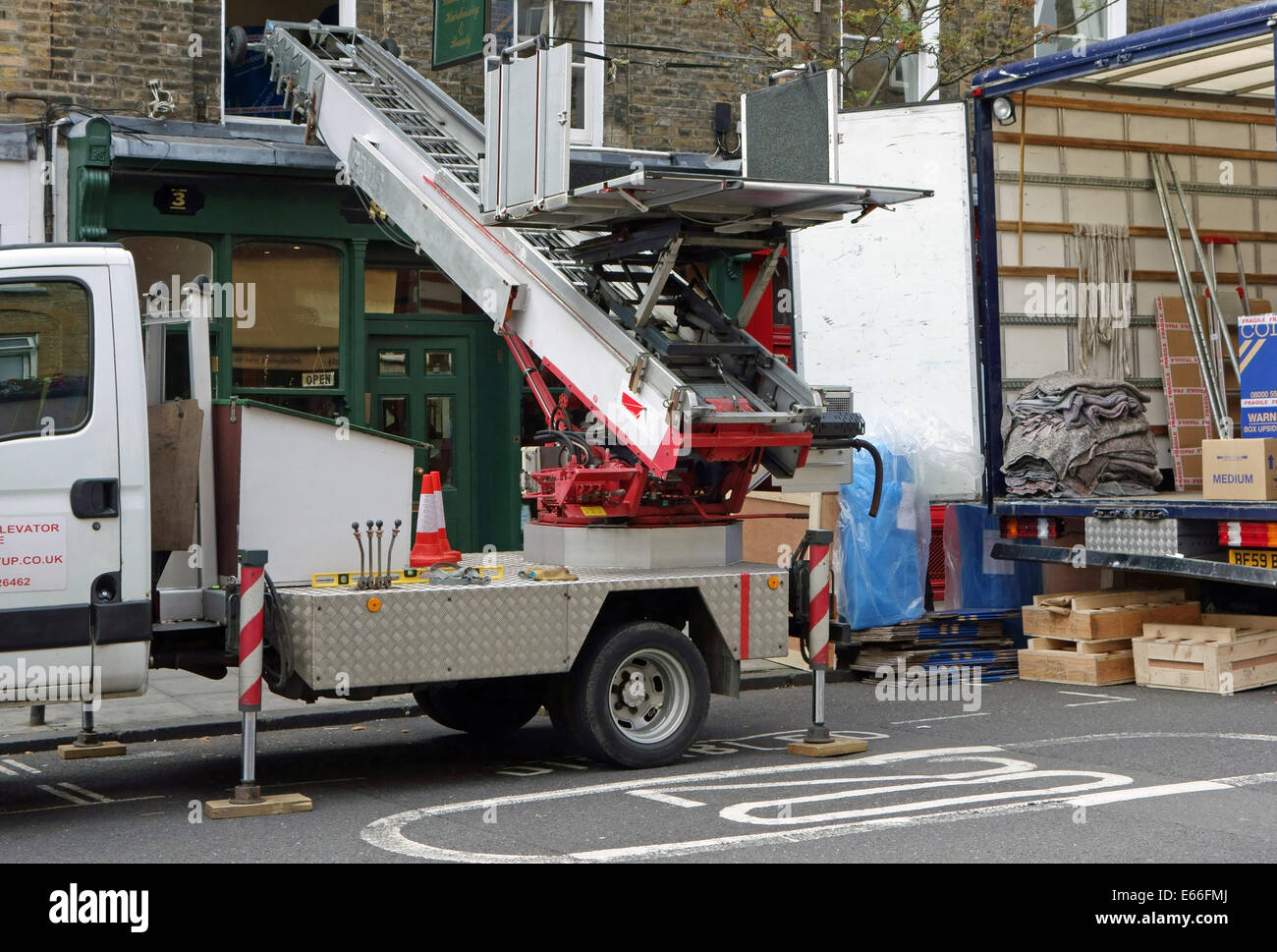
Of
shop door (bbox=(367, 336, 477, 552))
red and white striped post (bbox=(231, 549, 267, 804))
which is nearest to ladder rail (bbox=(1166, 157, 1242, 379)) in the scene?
shop door (bbox=(367, 336, 477, 552))

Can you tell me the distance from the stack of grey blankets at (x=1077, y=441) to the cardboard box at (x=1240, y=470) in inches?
39.9

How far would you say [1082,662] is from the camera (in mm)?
10977

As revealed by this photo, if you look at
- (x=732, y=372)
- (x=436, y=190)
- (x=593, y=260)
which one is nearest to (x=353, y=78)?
(x=436, y=190)

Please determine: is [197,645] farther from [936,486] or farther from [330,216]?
[330,216]

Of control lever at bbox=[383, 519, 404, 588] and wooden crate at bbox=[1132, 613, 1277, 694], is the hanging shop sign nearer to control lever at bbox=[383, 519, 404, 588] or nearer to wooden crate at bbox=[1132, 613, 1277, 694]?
control lever at bbox=[383, 519, 404, 588]

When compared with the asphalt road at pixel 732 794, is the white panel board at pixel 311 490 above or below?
above

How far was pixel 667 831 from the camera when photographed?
672 cm

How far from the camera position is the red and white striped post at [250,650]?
705 centimetres

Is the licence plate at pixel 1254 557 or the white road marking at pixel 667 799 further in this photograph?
the licence plate at pixel 1254 557

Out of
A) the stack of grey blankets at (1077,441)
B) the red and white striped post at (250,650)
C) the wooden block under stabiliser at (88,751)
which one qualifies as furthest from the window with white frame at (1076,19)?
the red and white striped post at (250,650)

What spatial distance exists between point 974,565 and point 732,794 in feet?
15.8

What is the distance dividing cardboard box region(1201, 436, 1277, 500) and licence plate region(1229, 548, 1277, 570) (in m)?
0.36


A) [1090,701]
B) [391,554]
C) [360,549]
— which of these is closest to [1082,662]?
Answer: [1090,701]

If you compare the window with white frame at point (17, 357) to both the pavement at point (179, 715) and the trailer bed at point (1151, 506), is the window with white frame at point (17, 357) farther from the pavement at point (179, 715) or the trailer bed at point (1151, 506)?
the trailer bed at point (1151, 506)
